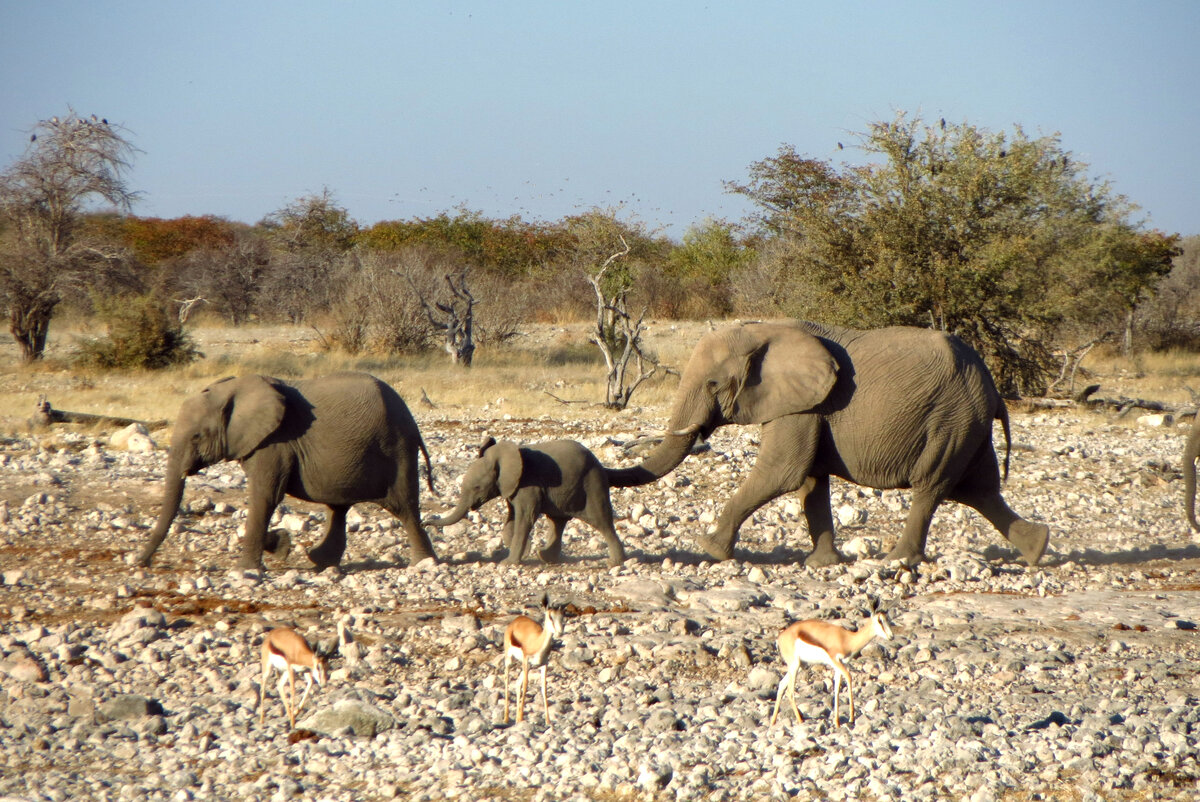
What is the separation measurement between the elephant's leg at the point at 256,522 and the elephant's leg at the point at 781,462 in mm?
3132

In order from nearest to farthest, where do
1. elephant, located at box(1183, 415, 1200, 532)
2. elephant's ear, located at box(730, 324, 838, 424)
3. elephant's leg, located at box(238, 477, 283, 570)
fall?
elephant's leg, located at box(238, 477, 283, 570)
elephant's ear, located at box(730, 324, 838, 424)
elephant, located at box(1183, 415, 1200, 532)

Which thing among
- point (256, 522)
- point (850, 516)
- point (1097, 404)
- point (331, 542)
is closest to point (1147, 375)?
point (1097, 404)

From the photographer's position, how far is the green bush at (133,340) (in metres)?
22.8

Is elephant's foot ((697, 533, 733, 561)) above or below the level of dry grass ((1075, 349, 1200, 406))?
below

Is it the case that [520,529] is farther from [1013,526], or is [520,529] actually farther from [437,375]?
[437,375]

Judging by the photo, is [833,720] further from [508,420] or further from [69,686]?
[508,420]

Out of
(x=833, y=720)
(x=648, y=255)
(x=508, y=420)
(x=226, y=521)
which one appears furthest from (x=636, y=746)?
(x=648, y=255)

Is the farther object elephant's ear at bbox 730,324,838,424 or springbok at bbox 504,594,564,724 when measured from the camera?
elephant's ear at bbox 730,324,838,424

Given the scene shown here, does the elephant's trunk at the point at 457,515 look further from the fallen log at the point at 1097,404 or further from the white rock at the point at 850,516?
the fallen log at the point at 1097,404

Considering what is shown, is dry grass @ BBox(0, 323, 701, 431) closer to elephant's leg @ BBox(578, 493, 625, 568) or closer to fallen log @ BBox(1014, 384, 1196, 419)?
fallen log @ BBox(1014, 384, 1196, 419)

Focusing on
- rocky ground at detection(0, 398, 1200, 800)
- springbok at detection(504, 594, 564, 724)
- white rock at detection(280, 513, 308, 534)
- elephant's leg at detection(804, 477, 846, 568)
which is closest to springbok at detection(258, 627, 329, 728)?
rocky ground at detection(0, 398, 1200, 800)

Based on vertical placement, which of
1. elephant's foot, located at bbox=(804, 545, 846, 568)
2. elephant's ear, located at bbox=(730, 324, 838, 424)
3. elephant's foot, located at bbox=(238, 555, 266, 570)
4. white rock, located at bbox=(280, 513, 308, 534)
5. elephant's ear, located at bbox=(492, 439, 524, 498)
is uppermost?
elephant's ear, located at bbox=(730, 324, 838, 424)

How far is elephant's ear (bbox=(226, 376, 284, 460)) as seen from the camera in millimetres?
7879

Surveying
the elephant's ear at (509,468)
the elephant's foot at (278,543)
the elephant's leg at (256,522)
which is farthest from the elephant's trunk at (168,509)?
the elephant's ear at (509,468)
